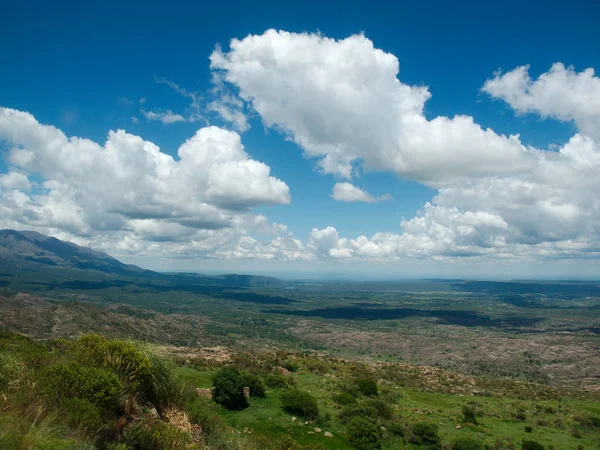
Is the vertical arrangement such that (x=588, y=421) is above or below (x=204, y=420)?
below

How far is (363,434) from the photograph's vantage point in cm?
1950

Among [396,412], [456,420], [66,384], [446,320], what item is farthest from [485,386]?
[446,320]

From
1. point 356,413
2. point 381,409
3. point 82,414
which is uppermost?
point 82,414

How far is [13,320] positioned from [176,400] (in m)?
66.1

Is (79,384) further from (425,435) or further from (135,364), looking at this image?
(425,435)

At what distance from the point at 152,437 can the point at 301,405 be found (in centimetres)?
Result: 1419

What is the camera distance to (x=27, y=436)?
6840mm

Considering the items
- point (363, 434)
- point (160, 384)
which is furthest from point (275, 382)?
point (160, 384)

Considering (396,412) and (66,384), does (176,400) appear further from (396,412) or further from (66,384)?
(396,412)

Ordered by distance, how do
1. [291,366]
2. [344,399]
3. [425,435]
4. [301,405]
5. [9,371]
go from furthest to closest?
[291,366]
[344,399]
[301,405]
[425,435]
[9,371]

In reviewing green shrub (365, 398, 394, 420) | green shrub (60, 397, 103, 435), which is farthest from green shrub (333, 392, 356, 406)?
green shrub (60, 397, 103, 435)

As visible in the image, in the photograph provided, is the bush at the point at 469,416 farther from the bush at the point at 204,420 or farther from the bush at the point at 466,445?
the bush at the point at 204,420

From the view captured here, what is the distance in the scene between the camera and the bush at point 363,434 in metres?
19.1

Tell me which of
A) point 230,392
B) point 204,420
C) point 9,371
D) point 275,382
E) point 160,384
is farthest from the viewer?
point 275,382
